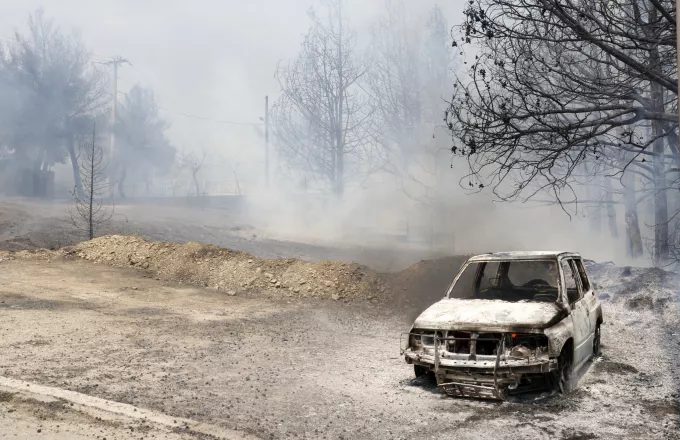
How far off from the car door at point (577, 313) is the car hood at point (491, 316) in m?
0.43

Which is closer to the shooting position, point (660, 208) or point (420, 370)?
point (420, 370)

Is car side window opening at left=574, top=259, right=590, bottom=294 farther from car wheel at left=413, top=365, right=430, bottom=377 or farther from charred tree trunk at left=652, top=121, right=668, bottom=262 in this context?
charred tree trunk at left=652, top=121, right=668, bottom=262

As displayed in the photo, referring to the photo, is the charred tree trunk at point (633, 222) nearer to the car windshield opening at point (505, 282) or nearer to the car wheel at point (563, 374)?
the car windshield opening at point (505, 282)

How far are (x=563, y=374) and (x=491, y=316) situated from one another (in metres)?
0.90

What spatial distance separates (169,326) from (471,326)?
5.58 meters

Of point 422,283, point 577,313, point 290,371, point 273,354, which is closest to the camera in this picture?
point 577,313

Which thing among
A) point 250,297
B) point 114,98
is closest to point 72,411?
point 250,297

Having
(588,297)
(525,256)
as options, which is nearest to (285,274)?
(525,256)

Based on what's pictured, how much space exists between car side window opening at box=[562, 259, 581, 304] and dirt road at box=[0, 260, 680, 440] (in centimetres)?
89

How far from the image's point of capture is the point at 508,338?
573 centimetres

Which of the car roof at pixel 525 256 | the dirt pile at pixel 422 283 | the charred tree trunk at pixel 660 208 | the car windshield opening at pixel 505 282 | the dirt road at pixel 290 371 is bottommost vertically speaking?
the dirt road at pixel 290 371

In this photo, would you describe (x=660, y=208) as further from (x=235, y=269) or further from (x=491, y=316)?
(x=491, y=316)

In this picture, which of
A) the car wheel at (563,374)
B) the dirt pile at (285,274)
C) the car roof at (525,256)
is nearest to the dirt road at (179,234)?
the dirt pile at (285,274)

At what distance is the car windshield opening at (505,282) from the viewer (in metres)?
6.95
